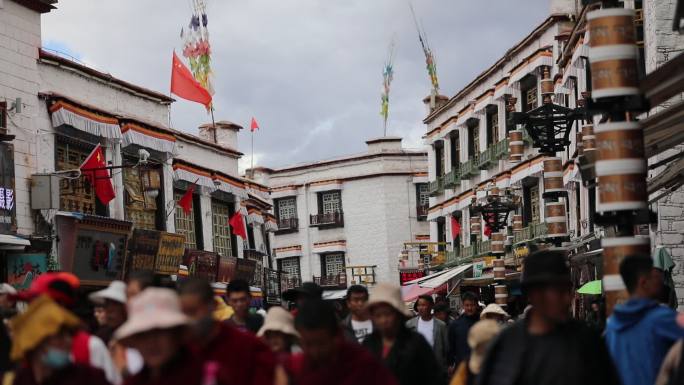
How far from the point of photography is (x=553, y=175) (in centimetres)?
2388

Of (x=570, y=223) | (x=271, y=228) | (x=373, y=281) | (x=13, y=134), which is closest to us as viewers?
(x=13, y=134)

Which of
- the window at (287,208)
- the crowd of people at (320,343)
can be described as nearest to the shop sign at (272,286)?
the window at (287,208)

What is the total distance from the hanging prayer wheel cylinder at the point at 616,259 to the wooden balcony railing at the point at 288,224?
191ft

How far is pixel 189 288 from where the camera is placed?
25.3 ft

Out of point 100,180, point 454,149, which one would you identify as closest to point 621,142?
point 100,180

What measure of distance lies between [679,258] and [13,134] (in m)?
14.5

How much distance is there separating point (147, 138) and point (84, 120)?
4032 millimetres

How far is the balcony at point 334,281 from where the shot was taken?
222 feet

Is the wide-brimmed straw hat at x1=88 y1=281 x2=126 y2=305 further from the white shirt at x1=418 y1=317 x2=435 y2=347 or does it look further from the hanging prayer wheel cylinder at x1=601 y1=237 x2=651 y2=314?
the white shirt at x1=418 y1=317 x2=435 y2=347

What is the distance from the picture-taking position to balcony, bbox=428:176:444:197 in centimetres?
5697

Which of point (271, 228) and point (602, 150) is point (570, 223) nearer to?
point (271, 228)

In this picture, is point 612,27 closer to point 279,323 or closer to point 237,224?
point 279,323

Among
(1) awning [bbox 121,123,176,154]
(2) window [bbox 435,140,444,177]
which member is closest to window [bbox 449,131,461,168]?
(2) window [bbox 435,140,444,177]

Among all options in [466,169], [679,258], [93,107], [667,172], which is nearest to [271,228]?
[466,169]
